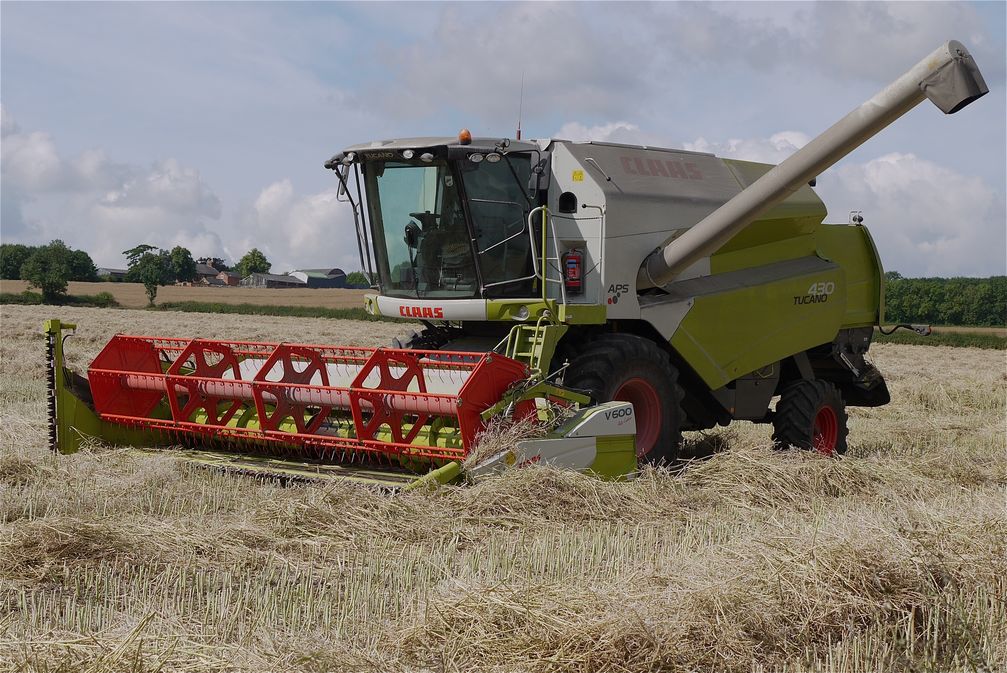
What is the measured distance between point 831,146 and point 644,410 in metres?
1.93

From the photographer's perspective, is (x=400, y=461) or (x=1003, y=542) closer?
(x=1003, y=542)

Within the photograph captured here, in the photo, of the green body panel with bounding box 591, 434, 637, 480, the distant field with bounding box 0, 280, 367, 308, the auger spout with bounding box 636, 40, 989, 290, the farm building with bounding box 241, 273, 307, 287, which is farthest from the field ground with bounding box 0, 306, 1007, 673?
the farm building with bounding box 241, 273, 307, 287

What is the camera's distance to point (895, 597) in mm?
3145

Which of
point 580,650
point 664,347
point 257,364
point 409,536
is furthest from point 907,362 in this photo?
point 580,650

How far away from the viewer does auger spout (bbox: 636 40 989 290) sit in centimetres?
535

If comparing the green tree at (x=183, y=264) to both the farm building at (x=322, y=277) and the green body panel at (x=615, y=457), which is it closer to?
the farm building at (x=322, y=277)

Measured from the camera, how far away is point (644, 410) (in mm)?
6352

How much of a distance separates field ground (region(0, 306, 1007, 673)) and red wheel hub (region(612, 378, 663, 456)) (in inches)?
21.3

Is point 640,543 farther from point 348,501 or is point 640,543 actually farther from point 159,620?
point 159,620

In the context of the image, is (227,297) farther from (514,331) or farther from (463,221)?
(514,331)

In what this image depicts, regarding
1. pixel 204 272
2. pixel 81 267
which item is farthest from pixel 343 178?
pixel 204 272

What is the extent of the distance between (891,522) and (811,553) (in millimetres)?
599

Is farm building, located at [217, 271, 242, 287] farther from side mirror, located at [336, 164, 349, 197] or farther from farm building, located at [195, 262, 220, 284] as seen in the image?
side mirror, located at [336, 164, 349, 197]

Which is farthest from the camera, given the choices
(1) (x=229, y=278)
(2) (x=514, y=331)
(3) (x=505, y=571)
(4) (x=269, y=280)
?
(1) (x=229, y=278)
